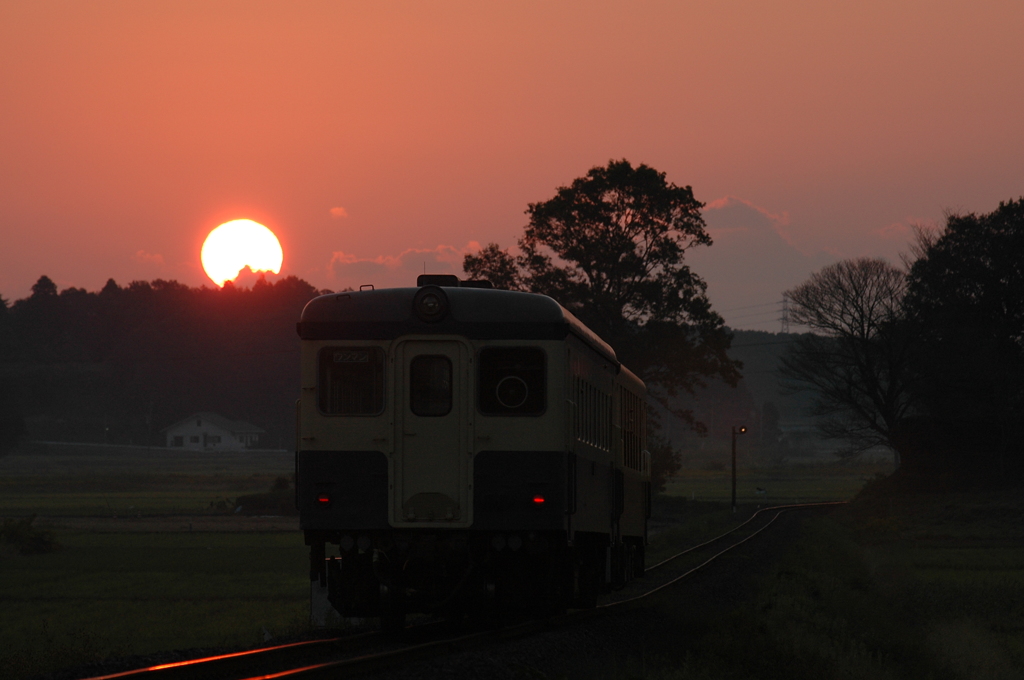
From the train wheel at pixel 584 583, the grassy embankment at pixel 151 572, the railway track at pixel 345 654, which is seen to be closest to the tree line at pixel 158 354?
the grassy embankment at pixel 151 572

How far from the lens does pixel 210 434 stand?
598 ft

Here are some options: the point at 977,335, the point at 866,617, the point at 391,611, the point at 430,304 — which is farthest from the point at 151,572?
the point at 977,335

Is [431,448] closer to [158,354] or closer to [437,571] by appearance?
[437,571]

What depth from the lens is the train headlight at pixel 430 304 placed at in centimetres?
1320

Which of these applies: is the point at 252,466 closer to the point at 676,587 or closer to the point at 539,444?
the point at 676,587

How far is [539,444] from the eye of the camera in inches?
512

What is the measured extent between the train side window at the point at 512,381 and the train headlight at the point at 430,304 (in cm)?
66

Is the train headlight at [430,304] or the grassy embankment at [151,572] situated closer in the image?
the train headlight at [430,304]

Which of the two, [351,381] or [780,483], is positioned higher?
[351,381]

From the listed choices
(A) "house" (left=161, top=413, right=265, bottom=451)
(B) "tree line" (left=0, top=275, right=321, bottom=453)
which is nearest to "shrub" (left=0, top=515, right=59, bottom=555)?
(B) "tree line" (left=0, top=275, right=321, bottom=453)

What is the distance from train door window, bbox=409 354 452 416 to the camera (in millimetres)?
13086

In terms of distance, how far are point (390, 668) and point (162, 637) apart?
1749 centimetres

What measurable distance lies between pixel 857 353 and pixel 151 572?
41.3m

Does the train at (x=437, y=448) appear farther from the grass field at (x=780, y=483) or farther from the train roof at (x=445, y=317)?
the grass field at (x=780, y=483)
